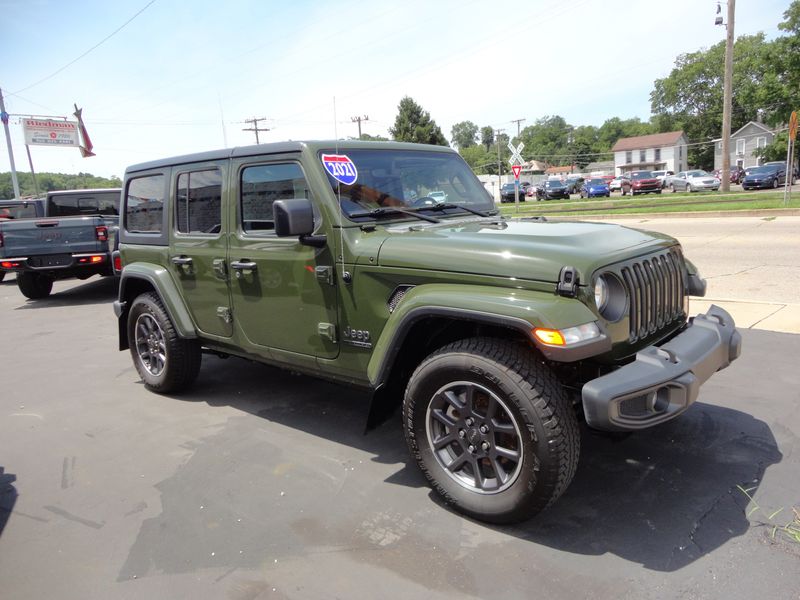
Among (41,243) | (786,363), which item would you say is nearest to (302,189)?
(786,363)

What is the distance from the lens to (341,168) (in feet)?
11.8

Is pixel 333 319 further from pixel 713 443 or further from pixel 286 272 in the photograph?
pixel 713 443

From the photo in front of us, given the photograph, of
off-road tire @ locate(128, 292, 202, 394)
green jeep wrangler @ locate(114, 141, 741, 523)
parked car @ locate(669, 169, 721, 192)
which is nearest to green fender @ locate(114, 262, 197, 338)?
green jeep wrangler @ locate(114, 141, 741, 523)

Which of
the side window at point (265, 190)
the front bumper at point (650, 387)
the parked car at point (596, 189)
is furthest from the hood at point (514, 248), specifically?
the parked car at point (596, 189)

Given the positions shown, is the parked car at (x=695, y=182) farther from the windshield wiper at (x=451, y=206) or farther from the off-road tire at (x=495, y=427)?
the off-road tire at (x=495, y=427)

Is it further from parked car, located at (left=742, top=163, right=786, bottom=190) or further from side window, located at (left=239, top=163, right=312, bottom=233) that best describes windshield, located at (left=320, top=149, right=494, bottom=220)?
parked car, located at (left=742, top=163, right=786, bottom=190)

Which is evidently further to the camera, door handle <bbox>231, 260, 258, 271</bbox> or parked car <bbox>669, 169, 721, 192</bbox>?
parked car <bbox>669, 169, 721, 192</bbox>

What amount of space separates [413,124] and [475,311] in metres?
53.7

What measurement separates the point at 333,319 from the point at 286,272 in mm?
464

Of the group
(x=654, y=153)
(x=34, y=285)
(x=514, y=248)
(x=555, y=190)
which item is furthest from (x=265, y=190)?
(x=654, y=153)

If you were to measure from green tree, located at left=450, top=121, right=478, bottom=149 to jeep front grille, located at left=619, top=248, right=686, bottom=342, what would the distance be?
167m

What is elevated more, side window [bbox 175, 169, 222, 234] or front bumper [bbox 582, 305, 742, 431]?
side window [bbox 175, 169, 222, 234]

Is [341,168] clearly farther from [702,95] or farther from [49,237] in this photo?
[702,95]

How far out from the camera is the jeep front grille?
294cm
